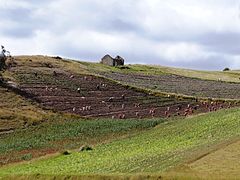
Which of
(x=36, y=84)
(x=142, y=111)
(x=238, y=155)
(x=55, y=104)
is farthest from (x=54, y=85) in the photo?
(x=238, y=155)

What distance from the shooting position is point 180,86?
113500mm

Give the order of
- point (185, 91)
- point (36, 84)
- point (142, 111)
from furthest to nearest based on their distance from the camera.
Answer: point (185, 91) < point (36, 84) < point (142, 111)

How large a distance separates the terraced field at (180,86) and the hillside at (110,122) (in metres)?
0.18


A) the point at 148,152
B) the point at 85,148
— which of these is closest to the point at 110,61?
the point at 85,148

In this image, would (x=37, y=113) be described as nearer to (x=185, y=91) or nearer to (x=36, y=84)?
(x=36, y=84)

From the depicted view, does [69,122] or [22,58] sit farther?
[22,58]

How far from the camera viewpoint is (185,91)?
105938 mm

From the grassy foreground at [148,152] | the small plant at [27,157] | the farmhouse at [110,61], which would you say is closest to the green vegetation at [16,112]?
the small plant at [27,157]

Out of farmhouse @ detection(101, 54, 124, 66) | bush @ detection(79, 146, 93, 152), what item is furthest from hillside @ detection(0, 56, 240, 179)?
farmhouse @ detection(101, 54, 124, 66)

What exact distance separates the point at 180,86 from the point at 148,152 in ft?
216

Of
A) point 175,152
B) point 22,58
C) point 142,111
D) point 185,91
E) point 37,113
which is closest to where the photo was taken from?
point 175,152

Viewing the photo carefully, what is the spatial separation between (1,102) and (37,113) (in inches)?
281

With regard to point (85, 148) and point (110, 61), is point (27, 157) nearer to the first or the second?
point (85, 148)

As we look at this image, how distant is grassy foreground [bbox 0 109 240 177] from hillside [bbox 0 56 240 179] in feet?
0.30
